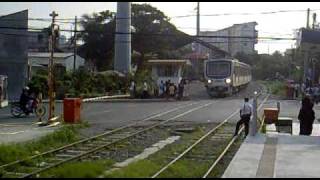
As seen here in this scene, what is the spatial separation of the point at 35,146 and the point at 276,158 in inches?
274

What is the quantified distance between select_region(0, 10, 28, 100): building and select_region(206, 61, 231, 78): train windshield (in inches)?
642

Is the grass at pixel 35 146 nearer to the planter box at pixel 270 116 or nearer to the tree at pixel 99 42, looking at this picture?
the planter box at pixel 270 116

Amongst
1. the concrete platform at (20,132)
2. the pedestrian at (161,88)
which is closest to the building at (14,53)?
the pedestrian at (161,88)

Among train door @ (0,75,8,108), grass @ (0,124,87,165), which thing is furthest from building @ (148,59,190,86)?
grass @ (0,124,87,165)

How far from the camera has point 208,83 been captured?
53.7m

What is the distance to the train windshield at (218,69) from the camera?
172ft

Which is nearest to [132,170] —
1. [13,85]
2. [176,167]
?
[176,167]

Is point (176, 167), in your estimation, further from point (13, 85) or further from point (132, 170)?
point (13, 85)

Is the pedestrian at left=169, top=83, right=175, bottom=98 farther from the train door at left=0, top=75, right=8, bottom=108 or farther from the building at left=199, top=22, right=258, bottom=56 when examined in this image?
the building at left=199, top=22, right=258, bottom=56

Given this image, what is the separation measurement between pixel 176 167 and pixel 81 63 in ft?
232

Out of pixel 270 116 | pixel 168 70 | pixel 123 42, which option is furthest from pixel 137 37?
pixel 270 116

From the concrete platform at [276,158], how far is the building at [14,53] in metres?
29.0

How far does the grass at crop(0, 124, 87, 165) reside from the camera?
51.1ft

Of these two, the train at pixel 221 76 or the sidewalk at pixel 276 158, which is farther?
the train at pixel 221 76
